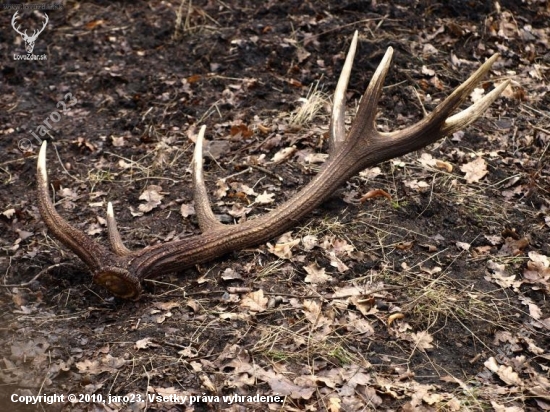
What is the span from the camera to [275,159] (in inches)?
233

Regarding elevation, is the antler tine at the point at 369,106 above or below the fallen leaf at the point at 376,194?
above

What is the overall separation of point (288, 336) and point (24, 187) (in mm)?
3042

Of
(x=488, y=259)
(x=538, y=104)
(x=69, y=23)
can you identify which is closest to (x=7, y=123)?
(x=69, y=23)

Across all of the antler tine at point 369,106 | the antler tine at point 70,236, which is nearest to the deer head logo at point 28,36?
the antler tine at point 70,236

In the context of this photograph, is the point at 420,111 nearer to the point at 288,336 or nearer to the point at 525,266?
the point at 525,266
